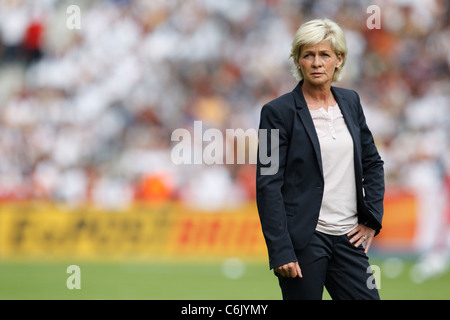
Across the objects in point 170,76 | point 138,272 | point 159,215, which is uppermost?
point 170,76

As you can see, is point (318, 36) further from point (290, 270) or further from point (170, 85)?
A: point (170, 85)

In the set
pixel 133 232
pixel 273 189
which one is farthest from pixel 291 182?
pixel 133 232

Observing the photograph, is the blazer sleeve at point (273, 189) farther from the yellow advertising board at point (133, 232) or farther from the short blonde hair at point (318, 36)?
the yellow advertising board at point (133, 232)

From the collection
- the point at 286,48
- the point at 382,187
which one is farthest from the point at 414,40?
the point at 382,187

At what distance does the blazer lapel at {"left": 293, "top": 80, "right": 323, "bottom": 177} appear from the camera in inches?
158

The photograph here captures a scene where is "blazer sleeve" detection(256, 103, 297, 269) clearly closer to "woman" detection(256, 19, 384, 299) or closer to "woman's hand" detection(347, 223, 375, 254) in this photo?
"woman" detection(256, 19, 384, 299)

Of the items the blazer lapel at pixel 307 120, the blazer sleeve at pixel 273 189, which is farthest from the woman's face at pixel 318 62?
the blazer sleeve at pixel 273 189

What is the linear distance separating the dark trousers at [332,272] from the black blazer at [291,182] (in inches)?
3.4

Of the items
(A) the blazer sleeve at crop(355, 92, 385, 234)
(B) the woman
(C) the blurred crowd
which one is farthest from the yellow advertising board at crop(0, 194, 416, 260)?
(B) the woman

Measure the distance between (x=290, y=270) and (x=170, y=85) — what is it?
1329 cm
